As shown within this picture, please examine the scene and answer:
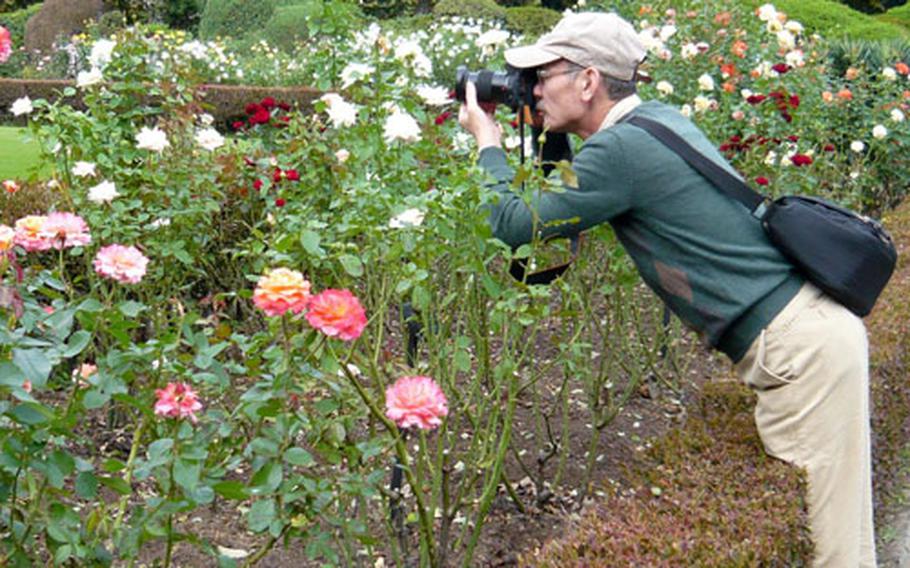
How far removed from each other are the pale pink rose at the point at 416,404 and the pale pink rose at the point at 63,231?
1.98ft

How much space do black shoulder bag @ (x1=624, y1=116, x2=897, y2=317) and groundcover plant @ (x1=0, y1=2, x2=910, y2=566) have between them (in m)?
0.32

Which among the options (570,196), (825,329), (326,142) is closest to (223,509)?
(326,142)

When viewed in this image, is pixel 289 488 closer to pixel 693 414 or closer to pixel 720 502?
pixel 720 502

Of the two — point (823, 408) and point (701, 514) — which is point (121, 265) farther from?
point (823, 408)

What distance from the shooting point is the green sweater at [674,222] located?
219 centimetres

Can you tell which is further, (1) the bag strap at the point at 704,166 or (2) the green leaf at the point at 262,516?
(1) the bag strap at the point at 704,166

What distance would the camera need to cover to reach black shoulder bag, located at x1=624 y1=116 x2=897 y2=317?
2.22 meters

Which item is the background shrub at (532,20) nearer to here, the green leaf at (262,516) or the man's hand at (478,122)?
the man's hand at (478,122)

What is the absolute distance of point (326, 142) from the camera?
3.01 metres

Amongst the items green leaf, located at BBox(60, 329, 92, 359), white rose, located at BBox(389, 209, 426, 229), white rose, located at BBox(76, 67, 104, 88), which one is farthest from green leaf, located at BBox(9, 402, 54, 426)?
white rose, located at BBox(76, 67, 104, 88)

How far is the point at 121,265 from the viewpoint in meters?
1.67

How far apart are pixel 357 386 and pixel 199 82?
2.25m

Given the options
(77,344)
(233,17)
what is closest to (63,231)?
(77,344)

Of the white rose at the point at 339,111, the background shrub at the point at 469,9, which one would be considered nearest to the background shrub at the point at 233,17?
the background shrub at the point at 469,9
